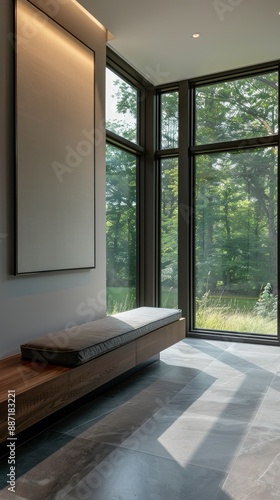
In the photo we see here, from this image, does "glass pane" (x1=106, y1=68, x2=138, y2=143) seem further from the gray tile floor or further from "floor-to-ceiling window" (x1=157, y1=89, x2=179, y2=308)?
the gray tile floor

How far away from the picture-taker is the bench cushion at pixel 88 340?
254 centimetres

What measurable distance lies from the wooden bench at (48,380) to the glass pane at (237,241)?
7.09ft

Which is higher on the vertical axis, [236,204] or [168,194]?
[168,194]

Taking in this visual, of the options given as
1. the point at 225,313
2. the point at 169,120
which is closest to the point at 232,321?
the point at 225,313

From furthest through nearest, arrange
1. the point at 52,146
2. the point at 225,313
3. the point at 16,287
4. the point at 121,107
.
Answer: the point at 225,313, the point at 121,107, the point at 52,146, the point at 16,287

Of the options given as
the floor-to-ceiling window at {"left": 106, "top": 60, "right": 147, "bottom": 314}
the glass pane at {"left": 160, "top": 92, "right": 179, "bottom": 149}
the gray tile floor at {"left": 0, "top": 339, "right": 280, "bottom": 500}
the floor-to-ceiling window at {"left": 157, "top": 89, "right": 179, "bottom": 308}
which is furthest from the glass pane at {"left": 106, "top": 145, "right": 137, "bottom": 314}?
the gray tile floor at {"left": 0, "top": 339, "right": 280, "bottom": 500}

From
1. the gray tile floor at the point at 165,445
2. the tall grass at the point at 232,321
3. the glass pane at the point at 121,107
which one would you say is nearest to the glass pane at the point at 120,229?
the glass pane at the point at 121,107

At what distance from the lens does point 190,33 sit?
4.08 metres

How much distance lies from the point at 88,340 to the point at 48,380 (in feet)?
1.80

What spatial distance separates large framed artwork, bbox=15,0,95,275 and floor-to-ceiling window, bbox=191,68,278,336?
1935 millimetres

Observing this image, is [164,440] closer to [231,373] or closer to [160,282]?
[231,373]

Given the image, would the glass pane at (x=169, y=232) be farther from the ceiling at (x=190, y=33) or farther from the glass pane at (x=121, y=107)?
the ceiling at (x=190, y=33)

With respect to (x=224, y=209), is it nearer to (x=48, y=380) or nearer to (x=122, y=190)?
(x=122, y=190)

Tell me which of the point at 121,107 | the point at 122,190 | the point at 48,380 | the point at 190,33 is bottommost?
the point at 48,380
